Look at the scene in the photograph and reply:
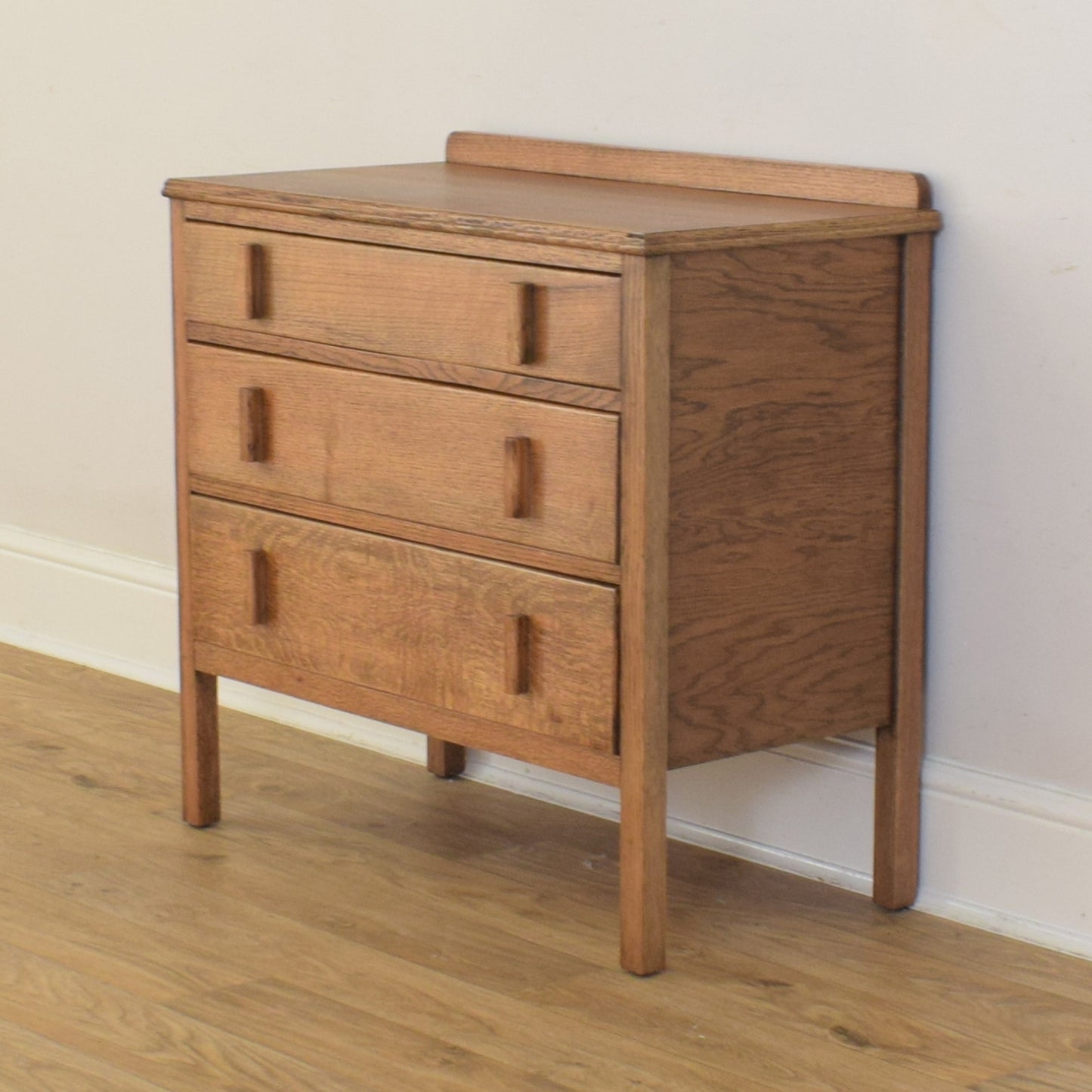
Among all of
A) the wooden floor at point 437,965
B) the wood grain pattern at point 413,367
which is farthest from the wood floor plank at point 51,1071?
the wood grain pattern at point 413,367

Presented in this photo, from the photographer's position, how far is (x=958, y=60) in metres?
1.95

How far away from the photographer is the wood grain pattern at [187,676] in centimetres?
221

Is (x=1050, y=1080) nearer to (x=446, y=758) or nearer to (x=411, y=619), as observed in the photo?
(x=411, y=619)

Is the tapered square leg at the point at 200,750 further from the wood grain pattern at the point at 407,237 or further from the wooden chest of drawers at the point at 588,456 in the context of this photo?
the wood grain pattern at the point at 407,237

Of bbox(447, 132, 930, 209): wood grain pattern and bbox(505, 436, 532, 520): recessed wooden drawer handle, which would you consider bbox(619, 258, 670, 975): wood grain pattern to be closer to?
bbox(505, 436, 532, 520): recessed wooden drawer handle

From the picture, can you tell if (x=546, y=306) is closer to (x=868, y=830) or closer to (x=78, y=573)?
(x=868, y=830)

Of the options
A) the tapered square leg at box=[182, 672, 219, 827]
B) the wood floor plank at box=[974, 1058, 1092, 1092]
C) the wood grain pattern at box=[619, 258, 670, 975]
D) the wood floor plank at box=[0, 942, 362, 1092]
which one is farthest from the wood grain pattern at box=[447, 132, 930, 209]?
the wood floor plank at box=[0, 942, 362, 1092]

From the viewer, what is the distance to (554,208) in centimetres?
192

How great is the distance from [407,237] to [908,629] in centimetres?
64

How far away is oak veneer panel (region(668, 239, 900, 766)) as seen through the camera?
6.00ft

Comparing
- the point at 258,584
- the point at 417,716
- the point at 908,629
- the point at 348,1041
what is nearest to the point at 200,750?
the point at 258,584

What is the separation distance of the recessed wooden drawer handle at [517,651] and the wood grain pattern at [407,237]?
13.4 inches

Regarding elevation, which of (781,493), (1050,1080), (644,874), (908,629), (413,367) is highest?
(413,367)

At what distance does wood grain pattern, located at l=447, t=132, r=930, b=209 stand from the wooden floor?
0.73 m
